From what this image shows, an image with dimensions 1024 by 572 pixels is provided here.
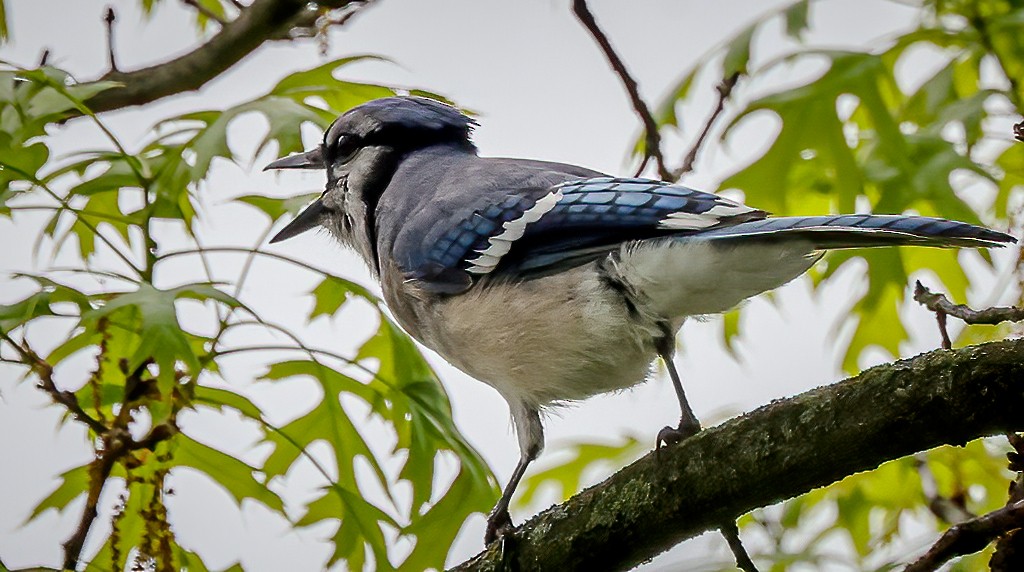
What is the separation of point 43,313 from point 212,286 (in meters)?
0.15

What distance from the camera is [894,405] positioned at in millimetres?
848

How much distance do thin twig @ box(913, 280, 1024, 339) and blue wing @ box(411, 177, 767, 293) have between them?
6.2 inches

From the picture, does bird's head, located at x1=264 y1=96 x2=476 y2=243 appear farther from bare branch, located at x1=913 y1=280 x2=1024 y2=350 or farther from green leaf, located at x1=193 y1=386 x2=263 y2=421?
bare branch, located at x1=913 y1=280 x2=1024 y2=350

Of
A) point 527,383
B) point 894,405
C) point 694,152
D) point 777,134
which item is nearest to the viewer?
point 894,405

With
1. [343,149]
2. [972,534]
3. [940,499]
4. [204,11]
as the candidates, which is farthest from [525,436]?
[204,11]

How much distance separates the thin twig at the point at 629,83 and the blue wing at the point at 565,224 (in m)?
0.15

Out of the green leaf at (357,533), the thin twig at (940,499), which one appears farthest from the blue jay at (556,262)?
the thin twig at (940,499)

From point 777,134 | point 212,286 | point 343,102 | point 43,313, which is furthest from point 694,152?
point 43,313

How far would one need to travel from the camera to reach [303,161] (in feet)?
5.05

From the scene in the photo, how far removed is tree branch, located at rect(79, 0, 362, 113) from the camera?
1509 mm

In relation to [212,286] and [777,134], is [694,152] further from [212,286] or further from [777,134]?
[212,286]

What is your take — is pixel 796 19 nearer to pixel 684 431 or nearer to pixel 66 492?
pixel 684 431

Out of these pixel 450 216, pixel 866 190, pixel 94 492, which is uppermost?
pixel 866 190

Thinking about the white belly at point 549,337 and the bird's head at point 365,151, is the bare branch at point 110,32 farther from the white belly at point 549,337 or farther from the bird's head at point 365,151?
the white belly at point 549,337
